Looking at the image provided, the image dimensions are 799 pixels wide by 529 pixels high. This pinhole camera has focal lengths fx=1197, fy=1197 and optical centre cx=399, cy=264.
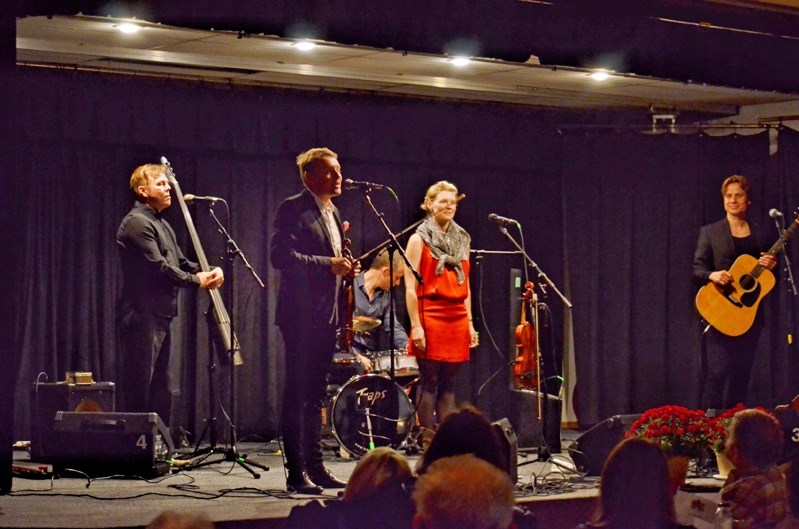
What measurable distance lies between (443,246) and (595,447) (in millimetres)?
1427

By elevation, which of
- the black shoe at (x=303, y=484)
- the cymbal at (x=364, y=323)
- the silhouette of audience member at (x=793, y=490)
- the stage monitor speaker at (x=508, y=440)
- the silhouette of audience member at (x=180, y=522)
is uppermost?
the cymbal at (x=364, y=323)

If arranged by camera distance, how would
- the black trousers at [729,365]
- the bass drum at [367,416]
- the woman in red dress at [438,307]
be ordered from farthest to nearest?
the black trousers at [729,365] → the bass drum at [367,416] → the woman in red dress at [438,307]

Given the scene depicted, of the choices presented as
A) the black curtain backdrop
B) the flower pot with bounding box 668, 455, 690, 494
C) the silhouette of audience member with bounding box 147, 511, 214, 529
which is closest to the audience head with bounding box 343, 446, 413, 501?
the silhouette of audience member with bounding box 147, 511, 214, 529

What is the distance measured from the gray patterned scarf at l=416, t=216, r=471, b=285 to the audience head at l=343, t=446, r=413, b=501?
11.4ft

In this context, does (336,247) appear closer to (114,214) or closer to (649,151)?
(114,214)

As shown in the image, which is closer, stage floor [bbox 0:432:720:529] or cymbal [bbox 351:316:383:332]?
stage floor [bbox 0:432:720:529]

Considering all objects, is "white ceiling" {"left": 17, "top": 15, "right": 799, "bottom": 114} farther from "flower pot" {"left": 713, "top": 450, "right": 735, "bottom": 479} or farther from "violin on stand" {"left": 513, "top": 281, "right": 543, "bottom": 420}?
"flower pot" {"left": 713, "top": 450, "right": 735, "bottom": 479}

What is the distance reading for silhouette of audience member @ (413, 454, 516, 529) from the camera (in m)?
2.67

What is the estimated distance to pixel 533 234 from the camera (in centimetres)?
1032

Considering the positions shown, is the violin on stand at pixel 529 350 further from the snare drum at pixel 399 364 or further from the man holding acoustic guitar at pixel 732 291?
the man holding acoustic guitar at pixel 732 291

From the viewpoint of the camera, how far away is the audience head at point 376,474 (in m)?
3.38

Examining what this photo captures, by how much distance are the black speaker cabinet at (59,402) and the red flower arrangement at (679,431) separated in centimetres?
324

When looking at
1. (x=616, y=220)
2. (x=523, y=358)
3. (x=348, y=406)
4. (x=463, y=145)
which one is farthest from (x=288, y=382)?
(x=616, y=220)

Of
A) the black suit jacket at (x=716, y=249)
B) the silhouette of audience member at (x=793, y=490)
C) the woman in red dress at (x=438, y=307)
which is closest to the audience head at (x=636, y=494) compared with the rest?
the silhouette of audience member at (x=793, y=490)
